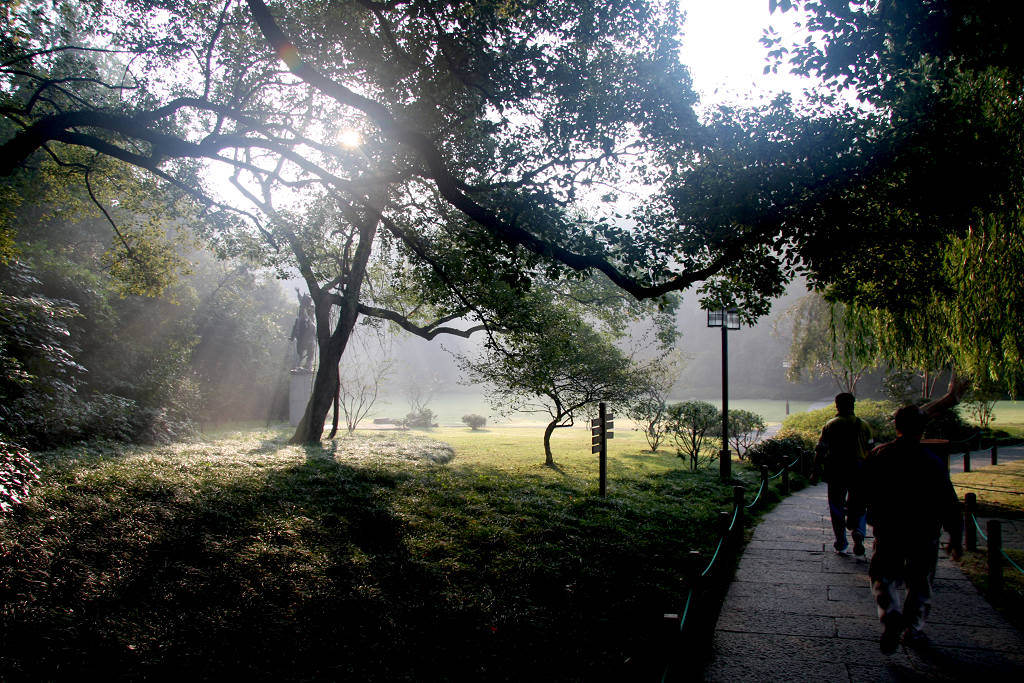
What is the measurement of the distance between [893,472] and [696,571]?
218cm

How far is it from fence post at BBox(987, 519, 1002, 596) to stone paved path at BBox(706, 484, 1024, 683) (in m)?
0.20

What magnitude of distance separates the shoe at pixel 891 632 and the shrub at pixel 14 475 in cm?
771

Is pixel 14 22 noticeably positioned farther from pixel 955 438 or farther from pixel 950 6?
pixel 955 438

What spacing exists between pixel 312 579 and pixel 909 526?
5477 millimetres

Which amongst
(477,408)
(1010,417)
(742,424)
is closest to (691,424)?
(742,424)

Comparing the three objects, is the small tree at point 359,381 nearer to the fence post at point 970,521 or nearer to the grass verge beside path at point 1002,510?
the grass verge beside path at point 1002,510

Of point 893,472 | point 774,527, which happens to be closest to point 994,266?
point 774,527

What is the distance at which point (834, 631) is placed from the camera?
4.79m

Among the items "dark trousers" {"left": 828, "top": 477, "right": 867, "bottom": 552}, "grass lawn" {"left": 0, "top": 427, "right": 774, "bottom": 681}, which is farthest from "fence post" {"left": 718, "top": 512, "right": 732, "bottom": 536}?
"dark trousers" {"left": 828, "top": 477, "right": 867, "bottom": 552}

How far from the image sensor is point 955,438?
80.9ft

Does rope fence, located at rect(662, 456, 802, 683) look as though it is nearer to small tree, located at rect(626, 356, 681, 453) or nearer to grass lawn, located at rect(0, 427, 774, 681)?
grass lawn, located at rect(0, 427, 774, 681)

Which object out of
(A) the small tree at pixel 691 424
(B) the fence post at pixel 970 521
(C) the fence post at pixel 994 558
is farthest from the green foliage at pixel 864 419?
A: (C) the fence post at pixel 994 558

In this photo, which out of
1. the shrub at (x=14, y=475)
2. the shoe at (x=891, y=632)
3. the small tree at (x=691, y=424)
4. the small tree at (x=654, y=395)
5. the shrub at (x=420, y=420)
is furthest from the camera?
the shrub at (x=420, y=420)

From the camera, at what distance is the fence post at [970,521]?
7324 mm
